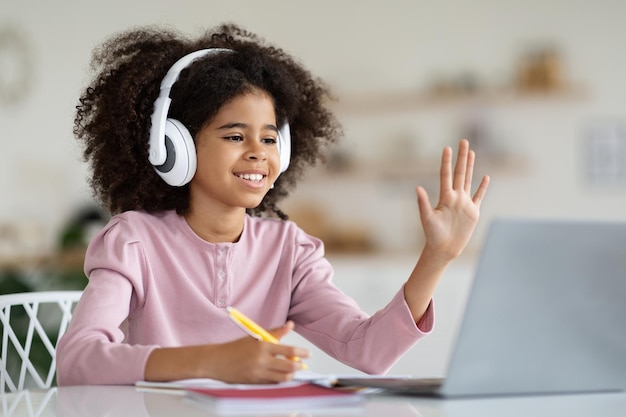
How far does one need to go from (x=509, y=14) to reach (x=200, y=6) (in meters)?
1.61

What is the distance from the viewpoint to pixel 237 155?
4.78 feet

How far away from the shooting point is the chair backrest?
1.57 meters

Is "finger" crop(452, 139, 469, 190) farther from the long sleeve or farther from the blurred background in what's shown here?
the blurred background

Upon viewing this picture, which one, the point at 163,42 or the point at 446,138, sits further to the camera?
the point at 446,138

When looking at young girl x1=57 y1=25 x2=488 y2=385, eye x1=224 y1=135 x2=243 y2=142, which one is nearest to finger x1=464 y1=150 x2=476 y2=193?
young girl x1=57 y1=25 x2=488 y2=385

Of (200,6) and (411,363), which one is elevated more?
(200,6)

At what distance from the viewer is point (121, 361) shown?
1.13 metres

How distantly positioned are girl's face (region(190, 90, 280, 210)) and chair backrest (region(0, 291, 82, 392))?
343 mm

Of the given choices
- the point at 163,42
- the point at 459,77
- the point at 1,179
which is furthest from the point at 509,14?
the point at 163,42

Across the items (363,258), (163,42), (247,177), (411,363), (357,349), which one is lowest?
(411,363)

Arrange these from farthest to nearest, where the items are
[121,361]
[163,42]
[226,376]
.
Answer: [163,42] < [121,361] < [226,376]

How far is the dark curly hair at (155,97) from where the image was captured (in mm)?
1487

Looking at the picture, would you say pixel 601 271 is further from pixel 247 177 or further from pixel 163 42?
pixel 163 42

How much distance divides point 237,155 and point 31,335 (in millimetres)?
505
